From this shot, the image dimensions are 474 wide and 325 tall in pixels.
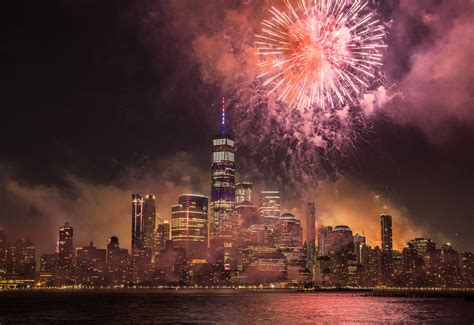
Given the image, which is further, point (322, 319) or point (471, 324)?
point (322, 319)

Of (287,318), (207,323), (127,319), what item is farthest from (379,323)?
(127,319)

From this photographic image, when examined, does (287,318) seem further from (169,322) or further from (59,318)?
(59,318)

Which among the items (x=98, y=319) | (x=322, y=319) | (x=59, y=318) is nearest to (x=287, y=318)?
(x=322, y=319)

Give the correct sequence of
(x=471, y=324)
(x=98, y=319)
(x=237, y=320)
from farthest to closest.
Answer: (x=98, y=319) < (x=237, y=320) < (x=471, y=324)

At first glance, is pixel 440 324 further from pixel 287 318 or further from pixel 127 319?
pixel 127 319

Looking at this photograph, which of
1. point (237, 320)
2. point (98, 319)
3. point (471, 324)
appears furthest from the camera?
point (98, 319)

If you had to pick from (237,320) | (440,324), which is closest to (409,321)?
(440,324)

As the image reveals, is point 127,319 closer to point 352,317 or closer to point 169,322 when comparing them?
point 169,322

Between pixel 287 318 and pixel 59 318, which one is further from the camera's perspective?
pixel 59 318
